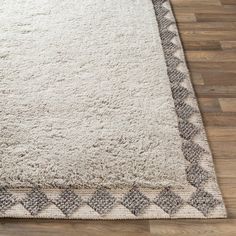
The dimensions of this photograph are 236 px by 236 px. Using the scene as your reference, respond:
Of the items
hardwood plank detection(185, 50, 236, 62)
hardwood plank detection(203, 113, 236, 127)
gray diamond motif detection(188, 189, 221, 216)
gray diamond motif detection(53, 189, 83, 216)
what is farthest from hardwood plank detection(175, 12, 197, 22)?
gray diamond motif detection(53, 189, 83, 216)

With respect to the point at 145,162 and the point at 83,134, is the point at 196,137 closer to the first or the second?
the point at 145,162

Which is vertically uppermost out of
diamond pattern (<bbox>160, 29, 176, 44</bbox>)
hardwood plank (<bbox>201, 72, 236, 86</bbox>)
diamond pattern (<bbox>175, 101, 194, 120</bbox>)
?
diamond pattern (<bbox>160, 29, 176, 44</bbox>)

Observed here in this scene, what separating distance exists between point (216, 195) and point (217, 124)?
31cm

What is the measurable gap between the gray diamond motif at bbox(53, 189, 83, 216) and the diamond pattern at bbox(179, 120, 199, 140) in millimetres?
458

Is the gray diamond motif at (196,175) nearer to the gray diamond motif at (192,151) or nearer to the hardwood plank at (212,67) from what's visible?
the gray diamond motif at (192,151)

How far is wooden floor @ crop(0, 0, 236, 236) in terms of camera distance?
1.04 metres

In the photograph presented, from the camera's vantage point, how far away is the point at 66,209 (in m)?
1.07

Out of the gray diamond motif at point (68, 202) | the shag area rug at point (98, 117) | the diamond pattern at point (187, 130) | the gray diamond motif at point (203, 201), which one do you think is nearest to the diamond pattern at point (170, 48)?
the shag area rug at point (98, 117)

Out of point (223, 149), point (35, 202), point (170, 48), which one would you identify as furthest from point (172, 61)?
point (35, 202)

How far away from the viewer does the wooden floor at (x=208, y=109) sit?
1041 millimetres

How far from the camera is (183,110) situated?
136cm

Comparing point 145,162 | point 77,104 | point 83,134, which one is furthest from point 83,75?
point 145,162

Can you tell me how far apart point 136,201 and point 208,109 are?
511mm

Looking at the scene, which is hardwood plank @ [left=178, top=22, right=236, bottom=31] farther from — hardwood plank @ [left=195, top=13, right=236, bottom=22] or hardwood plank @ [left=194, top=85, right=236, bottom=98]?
hardwood plank @ [left=194, top=85, right=236, bottom=98]
